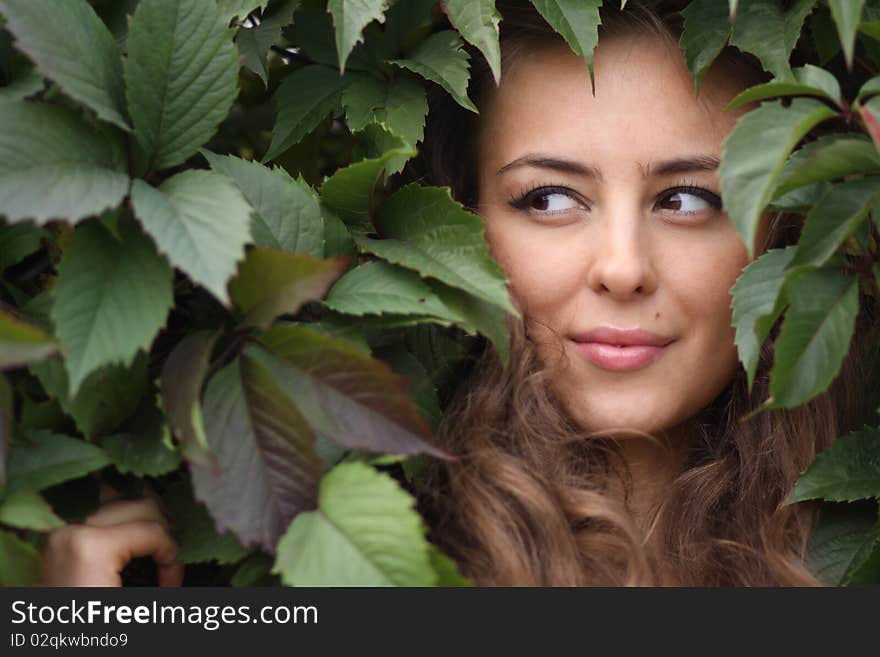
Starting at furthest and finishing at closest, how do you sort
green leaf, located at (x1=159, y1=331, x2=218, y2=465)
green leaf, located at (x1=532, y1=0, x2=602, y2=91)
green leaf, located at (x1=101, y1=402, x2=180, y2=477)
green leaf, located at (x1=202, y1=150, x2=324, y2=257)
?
green leaf, located at (x1=532, y1=0, x2=602, y2=91) < green leaf, located at (x1=202, y1=150, x2=324, y2=257) < green leaf, located at (x1=101, y1=402, x2=180, y2=477) < green leaf, located at (x1=159, y1=331, x2=218, y2=465)

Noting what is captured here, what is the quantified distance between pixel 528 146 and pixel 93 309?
665mm

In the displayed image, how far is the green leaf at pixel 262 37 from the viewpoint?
49.3 inches

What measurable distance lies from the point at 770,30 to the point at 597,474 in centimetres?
61

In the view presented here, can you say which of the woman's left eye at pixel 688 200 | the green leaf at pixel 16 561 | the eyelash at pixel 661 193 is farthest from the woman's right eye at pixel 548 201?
the green leaf at pixel 16 561

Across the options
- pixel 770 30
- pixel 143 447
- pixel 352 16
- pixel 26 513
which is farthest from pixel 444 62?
pixel 26 513

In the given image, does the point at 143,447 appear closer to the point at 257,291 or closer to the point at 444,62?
the point at 257,291

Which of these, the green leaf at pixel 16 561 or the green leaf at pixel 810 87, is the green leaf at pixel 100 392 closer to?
the green leaf at pixel 16 561

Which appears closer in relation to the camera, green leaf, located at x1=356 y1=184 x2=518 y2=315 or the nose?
green leaf, located at x1=356 y1=184 x2=518 y2=315

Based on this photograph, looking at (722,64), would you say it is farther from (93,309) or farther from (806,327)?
(93,309)

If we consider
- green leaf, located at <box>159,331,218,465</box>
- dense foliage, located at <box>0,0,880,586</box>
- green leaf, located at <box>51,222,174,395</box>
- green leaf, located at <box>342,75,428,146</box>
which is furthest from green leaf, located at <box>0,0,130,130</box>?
green leaf, located at <box>342,75,428,146</box>

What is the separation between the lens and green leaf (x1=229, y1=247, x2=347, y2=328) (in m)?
0.96

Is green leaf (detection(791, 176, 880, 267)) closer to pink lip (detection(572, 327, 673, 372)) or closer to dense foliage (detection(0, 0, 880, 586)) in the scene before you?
dense foliage (detection(0, 0, 880, 586))

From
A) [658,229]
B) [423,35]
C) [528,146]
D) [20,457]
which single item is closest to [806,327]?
[658,229]

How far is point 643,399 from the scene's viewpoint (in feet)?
4.42
